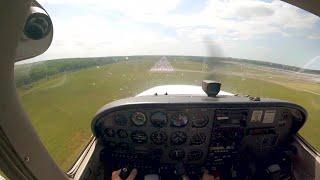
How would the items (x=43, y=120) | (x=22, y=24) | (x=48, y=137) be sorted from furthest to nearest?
1. (x=43, y=120)
2. (x=48, y=137)
3. (x=22, y=24)

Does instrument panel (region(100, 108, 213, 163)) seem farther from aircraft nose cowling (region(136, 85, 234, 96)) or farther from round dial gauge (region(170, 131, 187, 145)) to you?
aircraft nose cowling (region(136, 85, 234, 96))

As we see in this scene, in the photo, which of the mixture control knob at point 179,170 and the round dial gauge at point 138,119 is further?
the mixture control knob at point 179,170

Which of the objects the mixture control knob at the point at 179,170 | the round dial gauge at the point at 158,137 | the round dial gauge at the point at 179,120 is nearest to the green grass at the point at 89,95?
the round dial gauge at the point at 158,137

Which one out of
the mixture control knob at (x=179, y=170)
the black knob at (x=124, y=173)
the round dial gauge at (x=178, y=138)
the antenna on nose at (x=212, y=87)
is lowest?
the mixture control knob at (x=179, y=170)

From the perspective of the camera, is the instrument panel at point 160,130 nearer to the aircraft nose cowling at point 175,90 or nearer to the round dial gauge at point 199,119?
the round dial gauge at point 199,119

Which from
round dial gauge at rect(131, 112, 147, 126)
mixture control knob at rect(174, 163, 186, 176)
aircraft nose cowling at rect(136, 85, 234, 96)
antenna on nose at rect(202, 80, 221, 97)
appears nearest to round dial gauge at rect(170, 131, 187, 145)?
mixture control knob at rect(174, 163, 186, 176)

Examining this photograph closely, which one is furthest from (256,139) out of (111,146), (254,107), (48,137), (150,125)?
(48,137)

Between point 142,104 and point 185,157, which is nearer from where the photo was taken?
point 142,104

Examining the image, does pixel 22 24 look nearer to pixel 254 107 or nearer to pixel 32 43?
pixel 32 43
